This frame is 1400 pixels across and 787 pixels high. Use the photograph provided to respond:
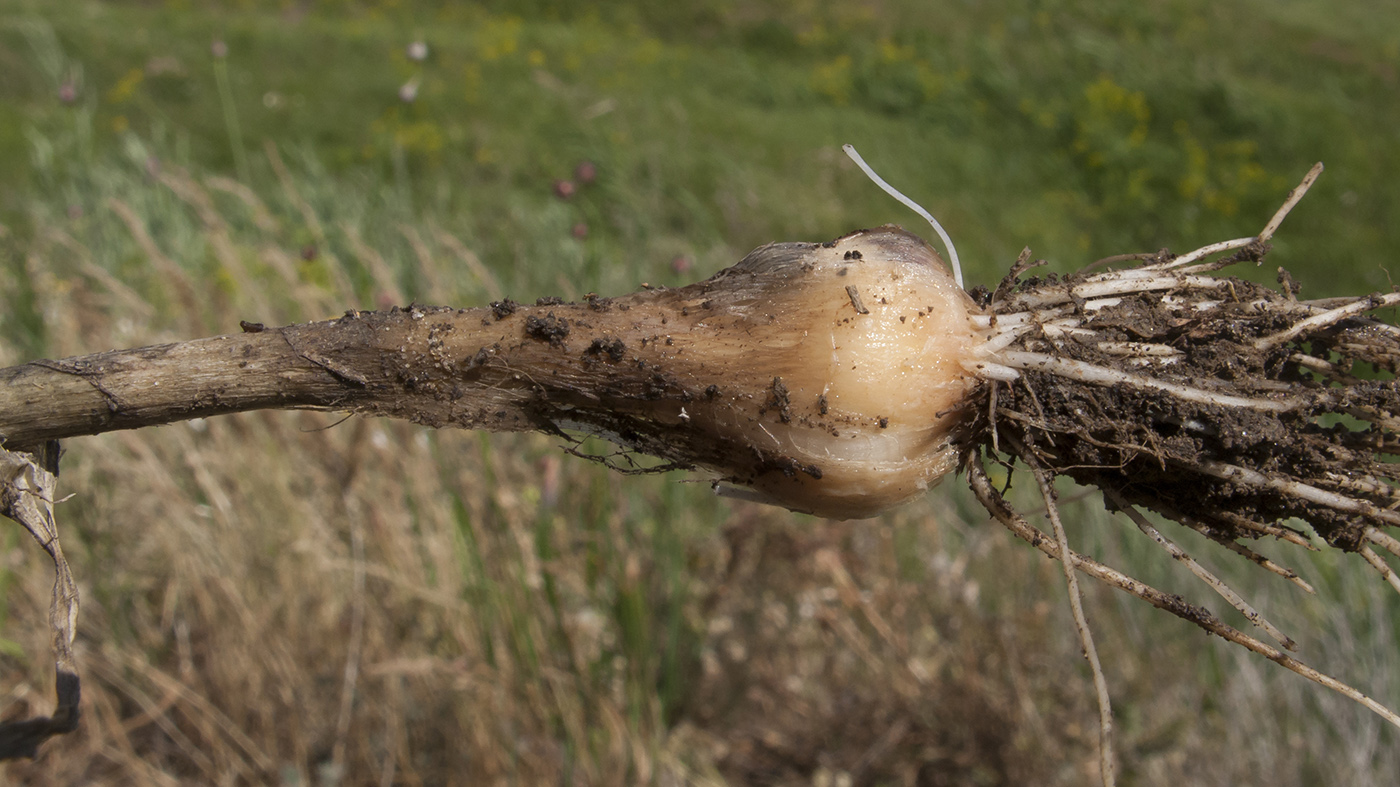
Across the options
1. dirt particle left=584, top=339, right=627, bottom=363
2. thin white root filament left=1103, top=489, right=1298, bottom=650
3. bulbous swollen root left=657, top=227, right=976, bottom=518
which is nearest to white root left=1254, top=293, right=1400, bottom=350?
thin white root filament left=1103, top=489, right=1298, bottom=650

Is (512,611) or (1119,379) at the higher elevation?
(1119,379)

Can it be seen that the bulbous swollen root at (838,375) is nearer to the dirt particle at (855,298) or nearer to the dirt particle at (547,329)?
the dirt particle at (855,298)

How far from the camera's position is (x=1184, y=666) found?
2322mm

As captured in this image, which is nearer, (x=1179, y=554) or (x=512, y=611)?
(x=1179, y=554)

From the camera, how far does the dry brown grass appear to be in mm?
1882

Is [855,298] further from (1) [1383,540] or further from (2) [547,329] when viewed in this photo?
(1) [1383,540]

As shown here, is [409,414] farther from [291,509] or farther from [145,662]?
[145,662]

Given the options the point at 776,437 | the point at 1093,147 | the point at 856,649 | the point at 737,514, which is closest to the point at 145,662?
the point at 737,514

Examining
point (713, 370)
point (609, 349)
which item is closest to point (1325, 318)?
point (713, 370)

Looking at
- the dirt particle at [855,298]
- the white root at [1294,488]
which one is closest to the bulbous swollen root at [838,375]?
the dirt particle at [855,298]

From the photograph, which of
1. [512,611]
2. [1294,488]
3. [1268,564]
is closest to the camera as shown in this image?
[1294,488]

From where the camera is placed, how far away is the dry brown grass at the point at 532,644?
6.17 feet

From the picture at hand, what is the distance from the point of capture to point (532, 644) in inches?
70.2

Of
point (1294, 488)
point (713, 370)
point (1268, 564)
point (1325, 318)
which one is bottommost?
point (1268, 564)
